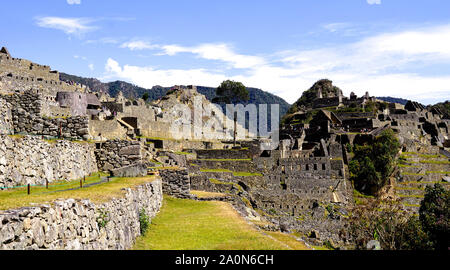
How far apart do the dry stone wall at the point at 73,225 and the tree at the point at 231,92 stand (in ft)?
275

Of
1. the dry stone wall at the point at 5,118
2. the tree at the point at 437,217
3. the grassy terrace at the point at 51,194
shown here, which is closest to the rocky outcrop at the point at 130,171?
the grassy terrace at the point at 51,194

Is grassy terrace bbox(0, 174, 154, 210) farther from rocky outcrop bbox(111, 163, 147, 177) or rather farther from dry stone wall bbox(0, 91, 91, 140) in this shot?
dry stone wall bbox(0, 91, 91, 140)

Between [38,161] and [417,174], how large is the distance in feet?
152

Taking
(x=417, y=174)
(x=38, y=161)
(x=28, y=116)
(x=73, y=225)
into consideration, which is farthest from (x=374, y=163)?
(x=73, y=225)

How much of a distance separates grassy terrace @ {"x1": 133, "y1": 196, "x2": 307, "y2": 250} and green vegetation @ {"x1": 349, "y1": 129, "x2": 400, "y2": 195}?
31.6 metres

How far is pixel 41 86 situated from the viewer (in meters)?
61.3

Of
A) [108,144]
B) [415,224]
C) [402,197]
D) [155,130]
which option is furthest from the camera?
[155,130]

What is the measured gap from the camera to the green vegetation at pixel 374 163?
48500 mm

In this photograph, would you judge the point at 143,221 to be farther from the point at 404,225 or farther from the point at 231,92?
the point at 231,92

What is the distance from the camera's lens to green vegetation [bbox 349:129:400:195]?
159 feet

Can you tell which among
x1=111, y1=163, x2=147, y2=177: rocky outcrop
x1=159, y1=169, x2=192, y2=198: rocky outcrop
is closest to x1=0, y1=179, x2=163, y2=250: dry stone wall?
x1=111, y1=163, x2=147, y2=177: rocky outcrop
